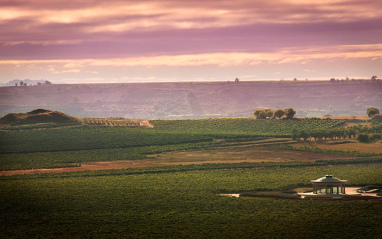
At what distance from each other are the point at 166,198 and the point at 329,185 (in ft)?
64.6

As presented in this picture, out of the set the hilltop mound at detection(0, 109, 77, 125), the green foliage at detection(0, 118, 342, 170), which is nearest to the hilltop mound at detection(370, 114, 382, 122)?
the green foliage at detection(0, 118, 342, 170)

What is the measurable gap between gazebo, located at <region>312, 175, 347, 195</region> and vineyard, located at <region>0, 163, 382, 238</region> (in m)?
3.76

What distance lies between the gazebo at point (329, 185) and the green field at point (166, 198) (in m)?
3.85

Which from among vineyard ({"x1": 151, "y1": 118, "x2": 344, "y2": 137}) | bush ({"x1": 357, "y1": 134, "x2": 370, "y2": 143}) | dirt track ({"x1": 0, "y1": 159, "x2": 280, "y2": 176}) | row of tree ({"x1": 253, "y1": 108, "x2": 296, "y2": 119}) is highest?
row of tree ({"x1": 253, "y1": 108, "x2": 296, "y2": 119})

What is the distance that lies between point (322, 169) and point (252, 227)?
3921 cm

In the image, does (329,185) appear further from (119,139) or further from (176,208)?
(119,139)

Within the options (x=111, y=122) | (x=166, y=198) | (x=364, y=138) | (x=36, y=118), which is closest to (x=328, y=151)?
(x=364, y=138)

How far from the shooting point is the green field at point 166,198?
61344mm

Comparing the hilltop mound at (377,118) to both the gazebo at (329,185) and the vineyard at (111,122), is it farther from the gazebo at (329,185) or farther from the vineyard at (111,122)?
the gazebo at (329,185)

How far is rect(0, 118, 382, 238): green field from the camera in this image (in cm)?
6134

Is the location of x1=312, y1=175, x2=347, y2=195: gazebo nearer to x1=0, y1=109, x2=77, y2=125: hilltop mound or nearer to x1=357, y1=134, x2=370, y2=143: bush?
x1=357, y1=134, x2=370, y2=143: bush

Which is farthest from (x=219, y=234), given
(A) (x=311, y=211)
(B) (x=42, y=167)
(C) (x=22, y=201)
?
(B) (x=42, y=167)

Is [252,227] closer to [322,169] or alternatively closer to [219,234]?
[219,234]

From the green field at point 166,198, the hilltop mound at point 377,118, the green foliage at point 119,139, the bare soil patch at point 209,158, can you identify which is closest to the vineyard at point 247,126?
the green foliage at point 119,139
